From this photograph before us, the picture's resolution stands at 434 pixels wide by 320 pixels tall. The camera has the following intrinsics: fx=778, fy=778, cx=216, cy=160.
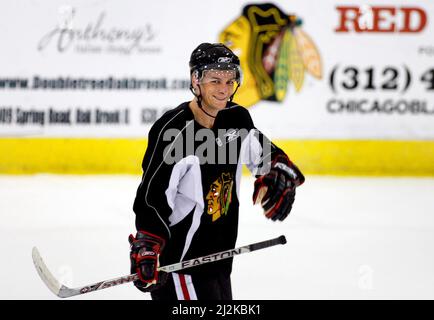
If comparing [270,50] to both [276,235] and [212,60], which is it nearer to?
[276,235]

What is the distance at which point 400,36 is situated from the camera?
6883mm

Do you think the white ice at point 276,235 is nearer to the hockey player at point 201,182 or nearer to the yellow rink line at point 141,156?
the yellow rink line at point 141,156

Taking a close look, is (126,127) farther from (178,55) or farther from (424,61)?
(424,61)

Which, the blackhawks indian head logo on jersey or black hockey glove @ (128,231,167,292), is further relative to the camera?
the blackhawks indian head logo on jersey

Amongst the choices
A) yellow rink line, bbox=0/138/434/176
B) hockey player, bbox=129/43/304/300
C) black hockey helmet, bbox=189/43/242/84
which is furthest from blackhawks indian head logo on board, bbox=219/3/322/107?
black hockey helmet, bbox=189/43/242/84

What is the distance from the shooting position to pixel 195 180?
2.09 m

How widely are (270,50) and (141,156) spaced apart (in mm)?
1470

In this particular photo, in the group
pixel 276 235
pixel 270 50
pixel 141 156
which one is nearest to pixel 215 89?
pixel 276 235

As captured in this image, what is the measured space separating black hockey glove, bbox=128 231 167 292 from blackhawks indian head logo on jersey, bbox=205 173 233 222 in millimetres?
174

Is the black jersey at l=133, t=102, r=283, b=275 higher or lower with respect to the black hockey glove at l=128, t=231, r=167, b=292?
higher

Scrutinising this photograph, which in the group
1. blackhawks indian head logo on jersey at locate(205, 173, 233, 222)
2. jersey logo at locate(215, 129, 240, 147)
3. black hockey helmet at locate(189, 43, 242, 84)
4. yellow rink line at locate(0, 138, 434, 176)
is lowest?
yellow rink line at locate(0, 138, 434, 176)

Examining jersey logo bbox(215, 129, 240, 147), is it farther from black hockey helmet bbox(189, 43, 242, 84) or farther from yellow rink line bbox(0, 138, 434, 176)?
yellow rink line bbox(0, 138, 434, 176)

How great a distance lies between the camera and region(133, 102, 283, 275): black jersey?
79.5 inches

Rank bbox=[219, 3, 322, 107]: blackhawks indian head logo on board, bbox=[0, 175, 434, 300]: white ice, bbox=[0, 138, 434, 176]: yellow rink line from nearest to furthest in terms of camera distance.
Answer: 1. bbox=[0, 175, 434, 300]: white ice
2. bbox=[0, 138, 434, 176]: yellow rink line
3. bbox=[219, 3, 322, 107]: blackhawks indian head logo on board
